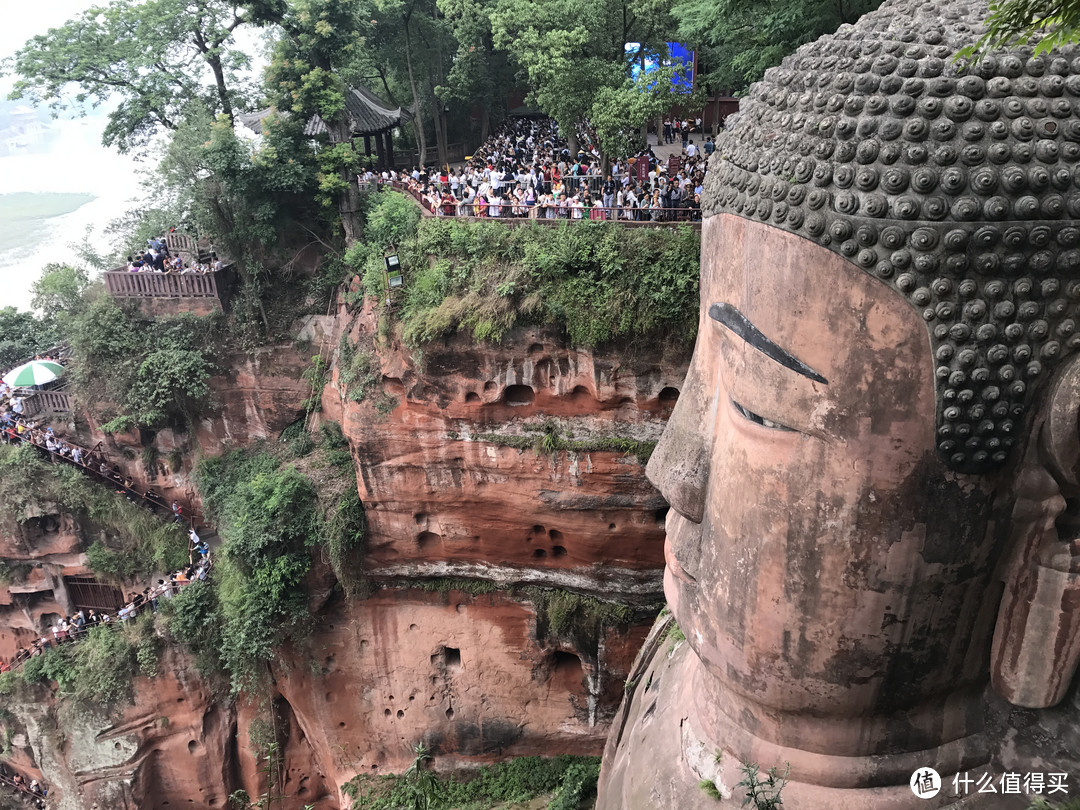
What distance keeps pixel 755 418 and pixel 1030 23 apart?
7.61 ft

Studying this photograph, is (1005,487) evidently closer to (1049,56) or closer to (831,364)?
(831,364)

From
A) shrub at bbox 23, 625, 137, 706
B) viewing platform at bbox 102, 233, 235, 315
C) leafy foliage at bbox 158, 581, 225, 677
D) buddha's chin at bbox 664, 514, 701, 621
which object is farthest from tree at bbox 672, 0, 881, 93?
shrub at bbox 23, 625, 137, 706

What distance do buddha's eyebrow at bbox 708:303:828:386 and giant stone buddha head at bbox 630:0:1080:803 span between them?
15 millimetres

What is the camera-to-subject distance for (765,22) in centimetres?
1196

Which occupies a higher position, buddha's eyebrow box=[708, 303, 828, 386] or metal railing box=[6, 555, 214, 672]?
buddha's eyebrow box=[708, 303, 828, 386]

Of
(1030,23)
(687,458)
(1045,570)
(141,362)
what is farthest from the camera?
(141,362)

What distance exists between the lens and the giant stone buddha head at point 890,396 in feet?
13.7

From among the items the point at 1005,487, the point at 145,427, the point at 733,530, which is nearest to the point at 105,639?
the point at 145,427

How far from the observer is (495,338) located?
12617mm

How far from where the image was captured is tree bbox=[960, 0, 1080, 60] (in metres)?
3.85

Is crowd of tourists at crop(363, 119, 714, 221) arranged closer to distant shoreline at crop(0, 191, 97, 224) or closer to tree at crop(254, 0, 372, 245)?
tree at crop(254, 0, 372, 245)

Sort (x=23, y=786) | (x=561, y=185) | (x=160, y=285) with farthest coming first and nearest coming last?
(x=23, y=786) → (x=160, y=285) → (x=561, y=185)

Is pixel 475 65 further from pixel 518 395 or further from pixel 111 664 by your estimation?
pixel 111 664

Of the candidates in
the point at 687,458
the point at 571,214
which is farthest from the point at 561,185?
the point at 687,458
